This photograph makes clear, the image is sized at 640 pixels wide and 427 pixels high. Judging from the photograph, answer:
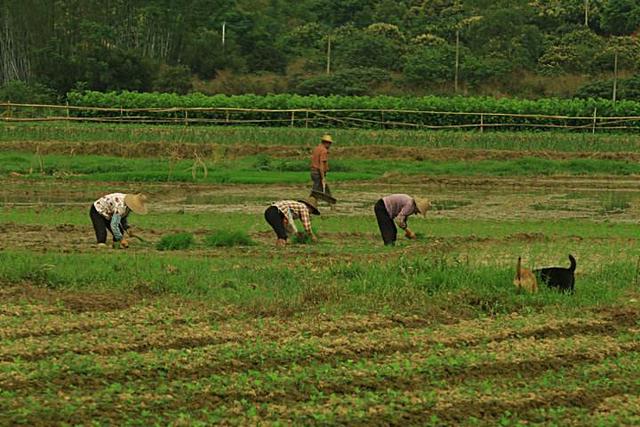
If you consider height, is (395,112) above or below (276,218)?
above

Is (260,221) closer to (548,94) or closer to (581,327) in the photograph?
(581,327)

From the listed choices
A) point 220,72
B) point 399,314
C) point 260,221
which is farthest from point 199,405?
point 220,72

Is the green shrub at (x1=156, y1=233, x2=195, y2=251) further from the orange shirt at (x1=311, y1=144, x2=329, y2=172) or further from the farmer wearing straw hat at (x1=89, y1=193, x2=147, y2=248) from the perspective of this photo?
the orange shirt at (x1=311, y1=144, x2=329, y2=172)

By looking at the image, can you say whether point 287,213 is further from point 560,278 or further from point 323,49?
point 323,49

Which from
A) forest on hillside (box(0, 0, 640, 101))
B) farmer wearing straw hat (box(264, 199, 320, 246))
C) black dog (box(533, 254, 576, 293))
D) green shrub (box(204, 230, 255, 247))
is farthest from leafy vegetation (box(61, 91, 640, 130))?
black dog (box(533, 254, 576, 293))

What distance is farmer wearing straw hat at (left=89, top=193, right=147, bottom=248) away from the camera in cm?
1616

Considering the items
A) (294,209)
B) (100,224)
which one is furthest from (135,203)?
(294,209)

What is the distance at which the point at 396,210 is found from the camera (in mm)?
16812

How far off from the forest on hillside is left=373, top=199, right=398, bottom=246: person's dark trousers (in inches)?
1472

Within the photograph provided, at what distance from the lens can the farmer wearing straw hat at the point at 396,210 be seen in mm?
16578

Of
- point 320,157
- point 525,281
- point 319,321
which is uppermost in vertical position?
point 320,157

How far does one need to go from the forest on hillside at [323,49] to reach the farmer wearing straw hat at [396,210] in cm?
3750

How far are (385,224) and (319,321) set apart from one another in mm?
5534

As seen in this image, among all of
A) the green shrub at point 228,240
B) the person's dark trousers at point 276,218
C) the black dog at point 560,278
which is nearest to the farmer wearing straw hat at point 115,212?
the green shrub at point 228,240
